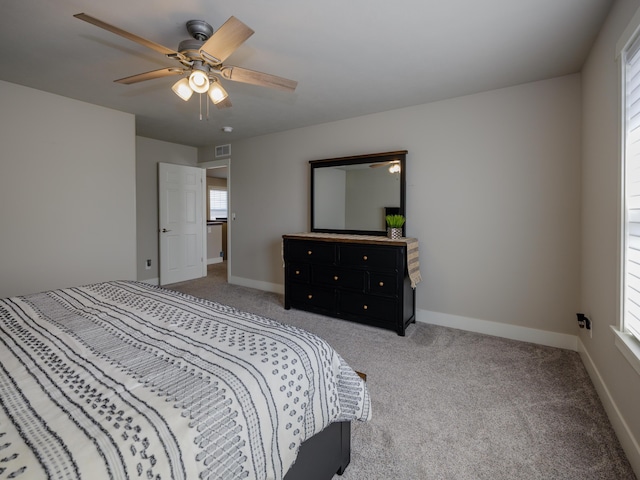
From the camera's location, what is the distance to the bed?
71cm

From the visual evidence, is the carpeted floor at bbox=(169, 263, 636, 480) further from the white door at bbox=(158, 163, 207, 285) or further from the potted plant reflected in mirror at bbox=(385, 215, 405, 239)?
the white door at bbox=(158, 163, 207, 285)

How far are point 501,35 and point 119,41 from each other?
2.63 meters

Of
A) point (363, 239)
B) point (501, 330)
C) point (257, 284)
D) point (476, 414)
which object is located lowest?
point (476, 414)

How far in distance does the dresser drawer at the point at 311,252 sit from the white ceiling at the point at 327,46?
1569 millimetres

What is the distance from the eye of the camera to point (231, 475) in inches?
32.7

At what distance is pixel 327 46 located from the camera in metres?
2.25

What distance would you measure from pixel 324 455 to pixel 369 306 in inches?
79.7

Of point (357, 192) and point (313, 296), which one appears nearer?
point (313, 296)

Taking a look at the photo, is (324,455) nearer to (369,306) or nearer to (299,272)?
(369,306)

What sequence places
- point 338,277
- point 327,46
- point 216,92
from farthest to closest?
1. point 338,277
2. point 327,46
3. point 216,92

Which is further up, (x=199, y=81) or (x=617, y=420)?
(x=199, y=81)

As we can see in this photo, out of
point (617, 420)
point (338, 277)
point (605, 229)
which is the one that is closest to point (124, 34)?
point (338, 277)

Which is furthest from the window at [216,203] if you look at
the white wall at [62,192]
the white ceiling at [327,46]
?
the white ceiling at [327,46]

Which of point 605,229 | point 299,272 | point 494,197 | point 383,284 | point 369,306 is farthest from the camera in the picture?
point 299,272
